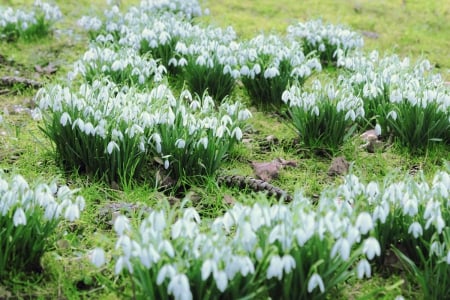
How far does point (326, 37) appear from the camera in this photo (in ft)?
20.9

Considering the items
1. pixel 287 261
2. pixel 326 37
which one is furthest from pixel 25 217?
pixel 326 37

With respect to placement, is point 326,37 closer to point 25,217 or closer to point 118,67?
point 118,67

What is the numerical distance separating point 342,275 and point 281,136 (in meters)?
2.36

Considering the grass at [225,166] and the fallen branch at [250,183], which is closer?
the grass at [225,166]

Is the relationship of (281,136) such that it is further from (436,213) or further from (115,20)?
(115,20)

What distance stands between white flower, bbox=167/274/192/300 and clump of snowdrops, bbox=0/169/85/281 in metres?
0.67

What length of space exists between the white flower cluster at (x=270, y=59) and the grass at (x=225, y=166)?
1.19 ft

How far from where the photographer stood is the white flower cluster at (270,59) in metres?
4.89

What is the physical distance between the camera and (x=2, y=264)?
266 cm

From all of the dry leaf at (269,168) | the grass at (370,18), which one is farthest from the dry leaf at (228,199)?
the grass at (370,18)

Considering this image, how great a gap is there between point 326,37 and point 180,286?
186 inches

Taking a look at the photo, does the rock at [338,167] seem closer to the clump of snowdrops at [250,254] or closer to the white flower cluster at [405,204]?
the white flower cluster at [405,204]

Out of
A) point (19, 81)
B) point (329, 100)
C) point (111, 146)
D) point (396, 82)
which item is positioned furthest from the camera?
point (19, 81)

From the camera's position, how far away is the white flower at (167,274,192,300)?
2.11 meters
